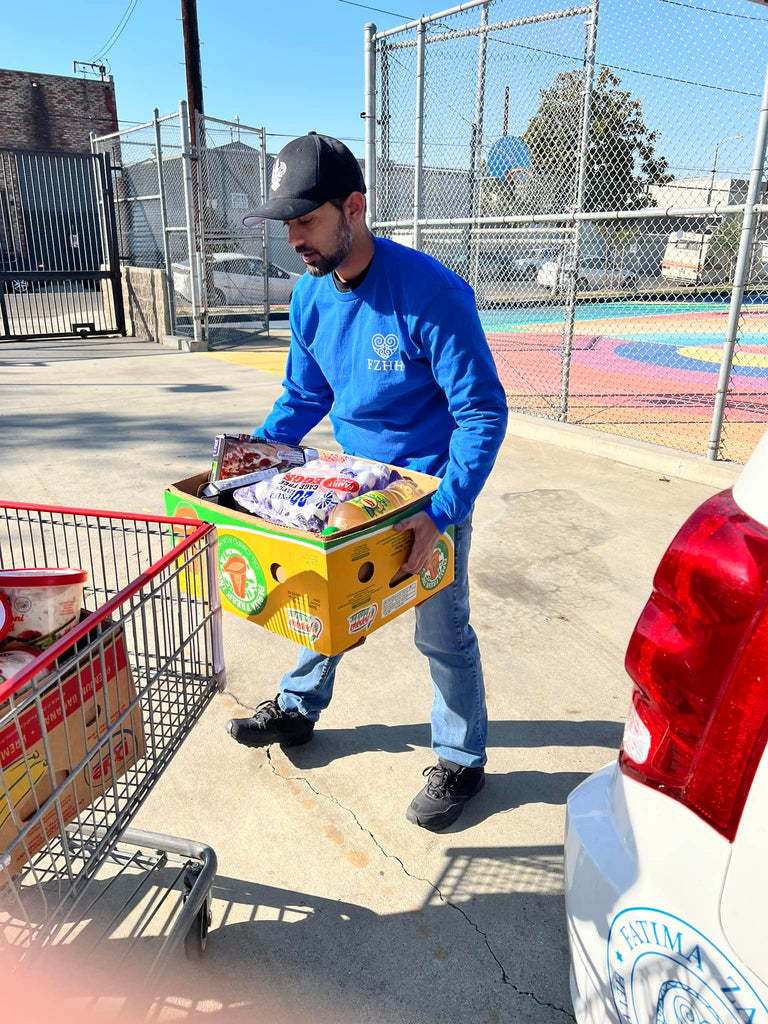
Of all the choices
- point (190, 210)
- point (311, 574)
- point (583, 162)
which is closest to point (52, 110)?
point (190, 210)

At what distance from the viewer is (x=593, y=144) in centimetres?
753

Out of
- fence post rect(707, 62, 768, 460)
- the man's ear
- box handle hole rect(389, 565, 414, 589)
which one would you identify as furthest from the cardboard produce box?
fence post rect(707, 62, 768, 460)

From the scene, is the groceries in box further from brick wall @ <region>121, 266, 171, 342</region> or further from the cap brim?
brick wall @ <region>121, 266, 171, 342</region>

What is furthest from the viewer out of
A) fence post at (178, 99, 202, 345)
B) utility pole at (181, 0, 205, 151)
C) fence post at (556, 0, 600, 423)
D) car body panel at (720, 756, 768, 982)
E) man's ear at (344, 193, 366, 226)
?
utility pole at (181, 0, 205, 151)

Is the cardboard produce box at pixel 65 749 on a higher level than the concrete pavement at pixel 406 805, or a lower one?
higher

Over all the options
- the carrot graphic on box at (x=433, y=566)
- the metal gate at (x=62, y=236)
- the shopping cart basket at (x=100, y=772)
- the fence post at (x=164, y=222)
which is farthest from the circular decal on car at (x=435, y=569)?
the metal gate at (x=62, y=236)

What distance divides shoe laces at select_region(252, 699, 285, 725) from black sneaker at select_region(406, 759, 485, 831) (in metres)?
0.63

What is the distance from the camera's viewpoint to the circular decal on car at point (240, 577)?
6.59 ft

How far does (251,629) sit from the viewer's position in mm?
3912

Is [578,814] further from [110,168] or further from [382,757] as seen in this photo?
[110,168]

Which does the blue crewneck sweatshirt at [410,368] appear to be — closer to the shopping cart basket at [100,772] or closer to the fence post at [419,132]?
the shopping cart basket at [100,772]

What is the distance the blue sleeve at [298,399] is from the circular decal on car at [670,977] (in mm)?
1852

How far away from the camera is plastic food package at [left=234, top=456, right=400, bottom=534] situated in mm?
2012

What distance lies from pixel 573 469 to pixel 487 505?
1336mm
